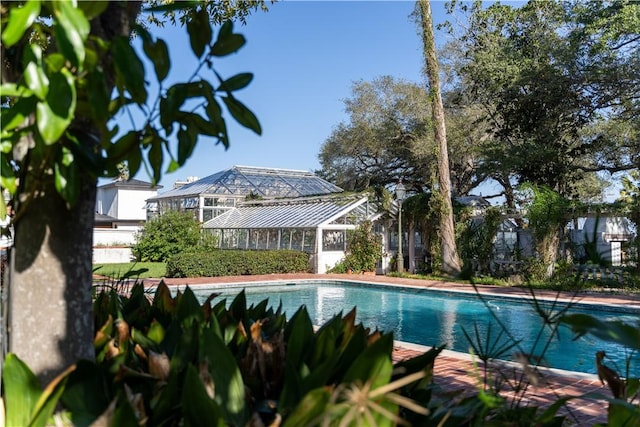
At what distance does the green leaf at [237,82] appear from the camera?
1.61 m

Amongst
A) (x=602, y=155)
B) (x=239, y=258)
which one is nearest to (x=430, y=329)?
(x=239, y=258)

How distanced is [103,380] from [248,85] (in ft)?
3.57

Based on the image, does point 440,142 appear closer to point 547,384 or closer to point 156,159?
point 156,159

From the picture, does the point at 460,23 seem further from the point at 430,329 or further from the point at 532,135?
the point at 430,329

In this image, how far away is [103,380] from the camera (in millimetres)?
1741

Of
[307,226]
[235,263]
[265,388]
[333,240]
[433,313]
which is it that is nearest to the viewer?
[265,388]

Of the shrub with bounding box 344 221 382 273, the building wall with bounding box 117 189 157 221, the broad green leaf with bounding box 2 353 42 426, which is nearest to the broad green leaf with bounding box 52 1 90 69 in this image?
the broad green leaf with bounding box 2 353 42 426

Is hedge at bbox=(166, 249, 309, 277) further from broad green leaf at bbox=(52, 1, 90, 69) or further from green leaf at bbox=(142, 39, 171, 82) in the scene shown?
broad green leaf at bbox=(52, 1, 90, 69)

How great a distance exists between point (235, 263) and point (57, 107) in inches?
644

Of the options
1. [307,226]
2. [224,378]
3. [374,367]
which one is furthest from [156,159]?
[307,226]

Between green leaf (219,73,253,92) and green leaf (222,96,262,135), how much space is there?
1.3 inches

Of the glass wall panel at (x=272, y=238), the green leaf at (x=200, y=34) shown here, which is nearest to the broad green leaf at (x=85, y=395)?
the green leaf at (x=200, y=34)

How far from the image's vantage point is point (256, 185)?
25.0 metres

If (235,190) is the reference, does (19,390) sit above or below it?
below
